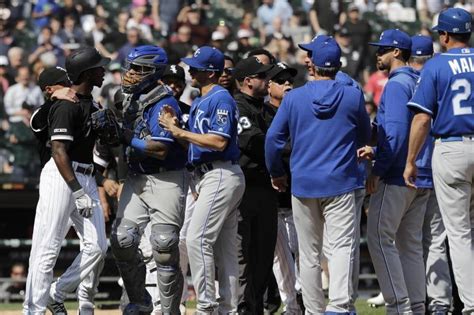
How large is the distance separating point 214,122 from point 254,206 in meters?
1.21

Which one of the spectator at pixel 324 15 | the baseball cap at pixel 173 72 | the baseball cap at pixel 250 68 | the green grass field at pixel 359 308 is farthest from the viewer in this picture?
the spectator at pixel 324 15

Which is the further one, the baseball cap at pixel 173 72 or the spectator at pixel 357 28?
the spectator at pixel 357 28

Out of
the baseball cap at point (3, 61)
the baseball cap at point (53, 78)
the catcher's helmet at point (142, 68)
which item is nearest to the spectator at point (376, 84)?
the baseball cap at point (3, 61)

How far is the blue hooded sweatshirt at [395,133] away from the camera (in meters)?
8.33

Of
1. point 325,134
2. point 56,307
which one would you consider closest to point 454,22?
point 325,134

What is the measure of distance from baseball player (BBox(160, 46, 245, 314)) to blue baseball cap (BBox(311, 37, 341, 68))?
79cm

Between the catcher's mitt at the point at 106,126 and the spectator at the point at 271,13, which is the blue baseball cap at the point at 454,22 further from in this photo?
the spectator at the point at 271,13

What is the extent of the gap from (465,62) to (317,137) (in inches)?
45.2

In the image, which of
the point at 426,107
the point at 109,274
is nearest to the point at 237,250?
the point at 426,107

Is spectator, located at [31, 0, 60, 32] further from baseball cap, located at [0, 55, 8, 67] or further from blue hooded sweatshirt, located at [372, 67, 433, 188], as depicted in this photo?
blue hooded sweatshirt, located at [372, 67, 433, 188]

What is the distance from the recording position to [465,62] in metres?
7.86

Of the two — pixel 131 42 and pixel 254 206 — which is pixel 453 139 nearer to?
pixel 254 206

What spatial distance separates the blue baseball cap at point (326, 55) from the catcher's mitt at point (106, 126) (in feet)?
5.17

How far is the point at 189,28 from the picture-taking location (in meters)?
16.4
